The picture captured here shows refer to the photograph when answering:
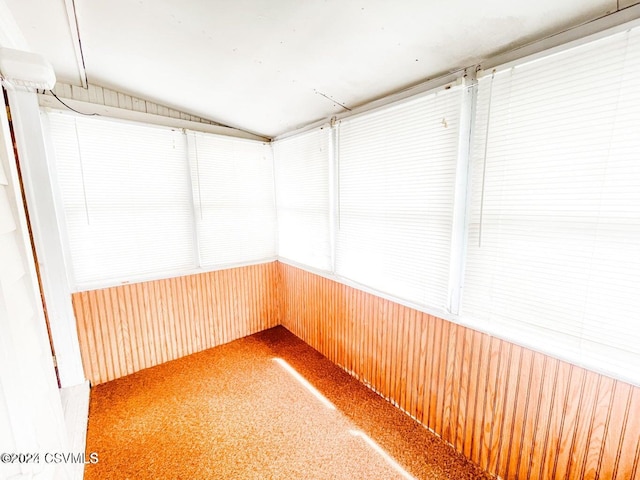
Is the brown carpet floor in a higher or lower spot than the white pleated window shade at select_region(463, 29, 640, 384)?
lower

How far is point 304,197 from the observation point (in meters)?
3.08

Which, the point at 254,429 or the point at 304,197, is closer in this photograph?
the point at 254,429

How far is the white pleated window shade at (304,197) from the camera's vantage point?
9.23 ft

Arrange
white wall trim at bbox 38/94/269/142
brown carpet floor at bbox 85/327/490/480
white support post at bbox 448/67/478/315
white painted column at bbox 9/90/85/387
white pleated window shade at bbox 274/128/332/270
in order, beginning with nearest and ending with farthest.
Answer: white support post at bbox 448/67/478/315
brown carpet floor at bbox 85/327/490/480
white painted column at bbox 9/90/85/387
white wall trim at bbox 38/94/269/142
white pleated window shade at bbox 274/128/332/270

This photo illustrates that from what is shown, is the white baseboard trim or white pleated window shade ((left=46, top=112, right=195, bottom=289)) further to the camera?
white pleated window shade ((left=46, top=112, right=195, bottom=289))

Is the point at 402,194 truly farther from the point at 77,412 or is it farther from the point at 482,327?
the point at 77,412

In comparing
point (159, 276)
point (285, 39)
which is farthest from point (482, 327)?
point (159, 276)

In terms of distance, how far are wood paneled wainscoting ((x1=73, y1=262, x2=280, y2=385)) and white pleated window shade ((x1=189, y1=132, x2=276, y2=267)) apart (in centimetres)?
24

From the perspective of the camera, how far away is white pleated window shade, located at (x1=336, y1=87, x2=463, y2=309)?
182 centimetres

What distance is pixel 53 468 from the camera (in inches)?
30.3

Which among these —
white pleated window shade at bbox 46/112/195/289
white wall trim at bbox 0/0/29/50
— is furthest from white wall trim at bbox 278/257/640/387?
white wall trim at bbox 0/0/29/50

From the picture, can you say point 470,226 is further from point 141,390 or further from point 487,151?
point 141,390

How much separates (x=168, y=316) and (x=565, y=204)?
3.33 metres

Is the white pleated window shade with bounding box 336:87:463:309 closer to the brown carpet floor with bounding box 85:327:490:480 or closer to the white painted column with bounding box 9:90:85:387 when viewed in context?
the brown carpet floor with bounding box 85:327:490:480
